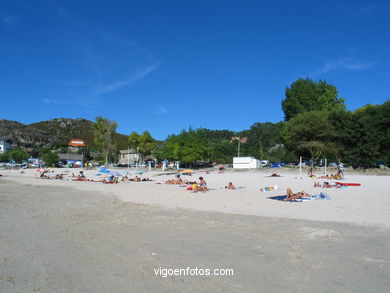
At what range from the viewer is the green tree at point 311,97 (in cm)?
5556

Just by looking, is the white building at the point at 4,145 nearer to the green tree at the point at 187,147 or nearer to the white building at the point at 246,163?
the green tree at the point at 187,147

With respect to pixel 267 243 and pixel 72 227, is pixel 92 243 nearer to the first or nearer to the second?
pixel 72 227

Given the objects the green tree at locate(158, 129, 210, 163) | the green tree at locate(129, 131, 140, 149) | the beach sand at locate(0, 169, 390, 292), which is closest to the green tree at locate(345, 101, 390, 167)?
the green tree at locate(158, 129, 210, 163)

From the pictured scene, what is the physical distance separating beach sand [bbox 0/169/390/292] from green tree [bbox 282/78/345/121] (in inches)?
1888

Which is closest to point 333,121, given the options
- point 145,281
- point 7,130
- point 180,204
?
point 180,204

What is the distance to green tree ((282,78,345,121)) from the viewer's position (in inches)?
2188

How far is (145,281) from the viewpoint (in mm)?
4980

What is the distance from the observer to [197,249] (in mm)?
6785

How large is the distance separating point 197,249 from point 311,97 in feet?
184

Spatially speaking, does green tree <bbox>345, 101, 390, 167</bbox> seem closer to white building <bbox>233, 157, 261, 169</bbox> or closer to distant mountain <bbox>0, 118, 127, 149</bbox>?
white building <bbox>233, 157, 261, 169</bbox>

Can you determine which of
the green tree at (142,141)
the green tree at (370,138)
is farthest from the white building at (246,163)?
the green tree at (142,141)

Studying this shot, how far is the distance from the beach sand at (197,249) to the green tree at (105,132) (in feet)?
215

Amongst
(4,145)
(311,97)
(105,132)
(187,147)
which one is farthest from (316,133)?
(4,145)

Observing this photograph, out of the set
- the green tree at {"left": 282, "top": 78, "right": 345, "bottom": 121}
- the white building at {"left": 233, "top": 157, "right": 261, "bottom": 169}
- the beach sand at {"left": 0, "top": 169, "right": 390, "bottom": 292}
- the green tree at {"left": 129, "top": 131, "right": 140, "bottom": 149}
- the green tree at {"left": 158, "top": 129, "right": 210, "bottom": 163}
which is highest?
the green tree at {"left": 282, "top": 78, "right": 345, "bottom": 121}
